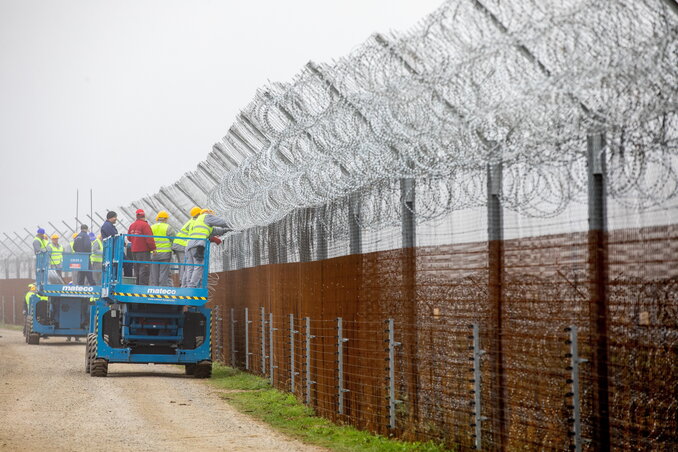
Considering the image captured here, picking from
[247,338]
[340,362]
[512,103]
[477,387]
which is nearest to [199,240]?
[247,338]

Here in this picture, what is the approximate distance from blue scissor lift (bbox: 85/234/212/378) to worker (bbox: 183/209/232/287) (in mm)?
133

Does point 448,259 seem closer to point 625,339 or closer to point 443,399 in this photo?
point 443,399

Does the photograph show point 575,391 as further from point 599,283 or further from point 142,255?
point 142,255

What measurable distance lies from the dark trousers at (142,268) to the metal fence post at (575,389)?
39.3 feet

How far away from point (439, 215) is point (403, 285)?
40.8 inches

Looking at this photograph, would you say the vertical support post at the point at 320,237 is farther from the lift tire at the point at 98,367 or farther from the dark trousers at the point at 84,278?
the dark trousers at the point at 84,278

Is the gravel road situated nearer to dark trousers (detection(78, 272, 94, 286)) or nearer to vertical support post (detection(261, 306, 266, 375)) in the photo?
vertical support post (detection(261, 306, 266, 375))

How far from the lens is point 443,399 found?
8.83 metres

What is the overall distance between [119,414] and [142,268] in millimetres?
5668

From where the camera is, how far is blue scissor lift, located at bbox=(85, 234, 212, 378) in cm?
1750

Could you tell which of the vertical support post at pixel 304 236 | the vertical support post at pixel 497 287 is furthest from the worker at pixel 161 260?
the vertical support post at pixel 497 287

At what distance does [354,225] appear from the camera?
36.4ft

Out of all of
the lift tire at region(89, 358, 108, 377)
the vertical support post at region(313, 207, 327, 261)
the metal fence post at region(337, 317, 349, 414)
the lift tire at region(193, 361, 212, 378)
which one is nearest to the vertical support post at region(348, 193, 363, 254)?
the metal fence post at region(337, 317, 349, 414)

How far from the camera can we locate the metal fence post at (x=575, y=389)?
22.2ft
